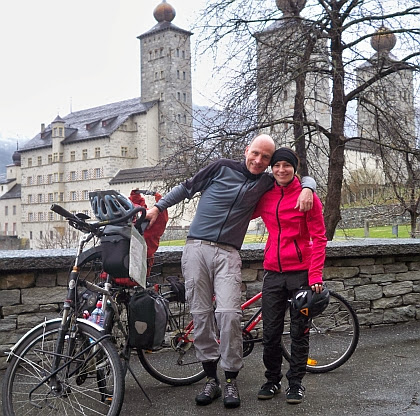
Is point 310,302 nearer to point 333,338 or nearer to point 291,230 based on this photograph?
point 291,230

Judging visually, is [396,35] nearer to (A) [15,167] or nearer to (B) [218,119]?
(B) [218,119]

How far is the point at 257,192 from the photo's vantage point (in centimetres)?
418

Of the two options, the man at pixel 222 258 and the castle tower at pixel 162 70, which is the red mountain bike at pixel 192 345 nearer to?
the man at pixel 222 258

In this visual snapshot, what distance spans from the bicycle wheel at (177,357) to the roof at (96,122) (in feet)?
277

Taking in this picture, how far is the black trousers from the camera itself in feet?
13.6

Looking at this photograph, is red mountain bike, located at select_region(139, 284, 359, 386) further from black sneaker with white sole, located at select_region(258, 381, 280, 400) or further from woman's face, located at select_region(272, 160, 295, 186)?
woman's face, located at select_region(272, 160, 295, 186)

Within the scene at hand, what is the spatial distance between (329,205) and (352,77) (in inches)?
80.5

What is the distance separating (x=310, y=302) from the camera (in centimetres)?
404

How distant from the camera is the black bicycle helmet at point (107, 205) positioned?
377cm

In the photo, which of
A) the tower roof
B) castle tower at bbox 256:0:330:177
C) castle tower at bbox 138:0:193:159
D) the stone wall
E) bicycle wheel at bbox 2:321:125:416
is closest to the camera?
bicycle wheel at bbox 2:321:125:416

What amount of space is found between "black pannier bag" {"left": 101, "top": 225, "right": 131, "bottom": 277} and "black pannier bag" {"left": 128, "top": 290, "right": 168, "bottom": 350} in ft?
0.74

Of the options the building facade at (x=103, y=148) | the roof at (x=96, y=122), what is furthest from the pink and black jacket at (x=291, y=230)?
the roof at (x=96, y=122)

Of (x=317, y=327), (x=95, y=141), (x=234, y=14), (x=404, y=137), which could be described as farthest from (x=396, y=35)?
(x=95, y=141)

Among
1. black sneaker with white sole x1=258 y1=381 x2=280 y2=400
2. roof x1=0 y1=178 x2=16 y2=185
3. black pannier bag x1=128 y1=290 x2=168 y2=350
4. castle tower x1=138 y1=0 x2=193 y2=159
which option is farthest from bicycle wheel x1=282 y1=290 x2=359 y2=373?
roof x1=0 y1=178 x2=16 y2=185
